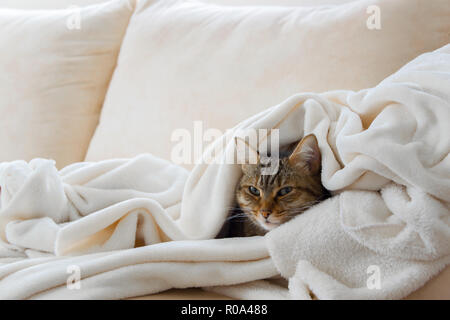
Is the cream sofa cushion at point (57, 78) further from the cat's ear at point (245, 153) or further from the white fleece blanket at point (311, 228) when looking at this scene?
the cat's ear at point (245, 153)

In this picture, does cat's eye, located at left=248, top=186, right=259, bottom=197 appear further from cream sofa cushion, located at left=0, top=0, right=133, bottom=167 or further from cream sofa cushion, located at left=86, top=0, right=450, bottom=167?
cream sofa cushion, located at left=0, top=0, right=133, bottom=167

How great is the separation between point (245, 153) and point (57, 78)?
951mm

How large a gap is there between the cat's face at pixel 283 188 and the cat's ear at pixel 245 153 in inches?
0.8

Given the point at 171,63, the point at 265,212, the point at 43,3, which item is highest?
the point at 43,3

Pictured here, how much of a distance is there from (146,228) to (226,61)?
2.02 ft

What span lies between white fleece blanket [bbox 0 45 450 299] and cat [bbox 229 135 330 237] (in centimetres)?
4

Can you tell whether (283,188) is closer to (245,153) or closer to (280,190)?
(280,190)

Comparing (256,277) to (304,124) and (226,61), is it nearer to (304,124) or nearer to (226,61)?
(304,124)

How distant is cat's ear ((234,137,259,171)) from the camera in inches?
33.6

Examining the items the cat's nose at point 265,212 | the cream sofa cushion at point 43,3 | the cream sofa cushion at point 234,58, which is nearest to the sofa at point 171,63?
the cream sofa cushion at point 234,58

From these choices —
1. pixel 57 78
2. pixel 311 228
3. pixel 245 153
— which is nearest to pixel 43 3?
pixel 57 78

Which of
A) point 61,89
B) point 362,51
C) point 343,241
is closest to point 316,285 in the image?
point 343,241

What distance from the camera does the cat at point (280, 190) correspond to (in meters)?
0.85

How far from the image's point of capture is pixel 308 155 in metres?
0.85
